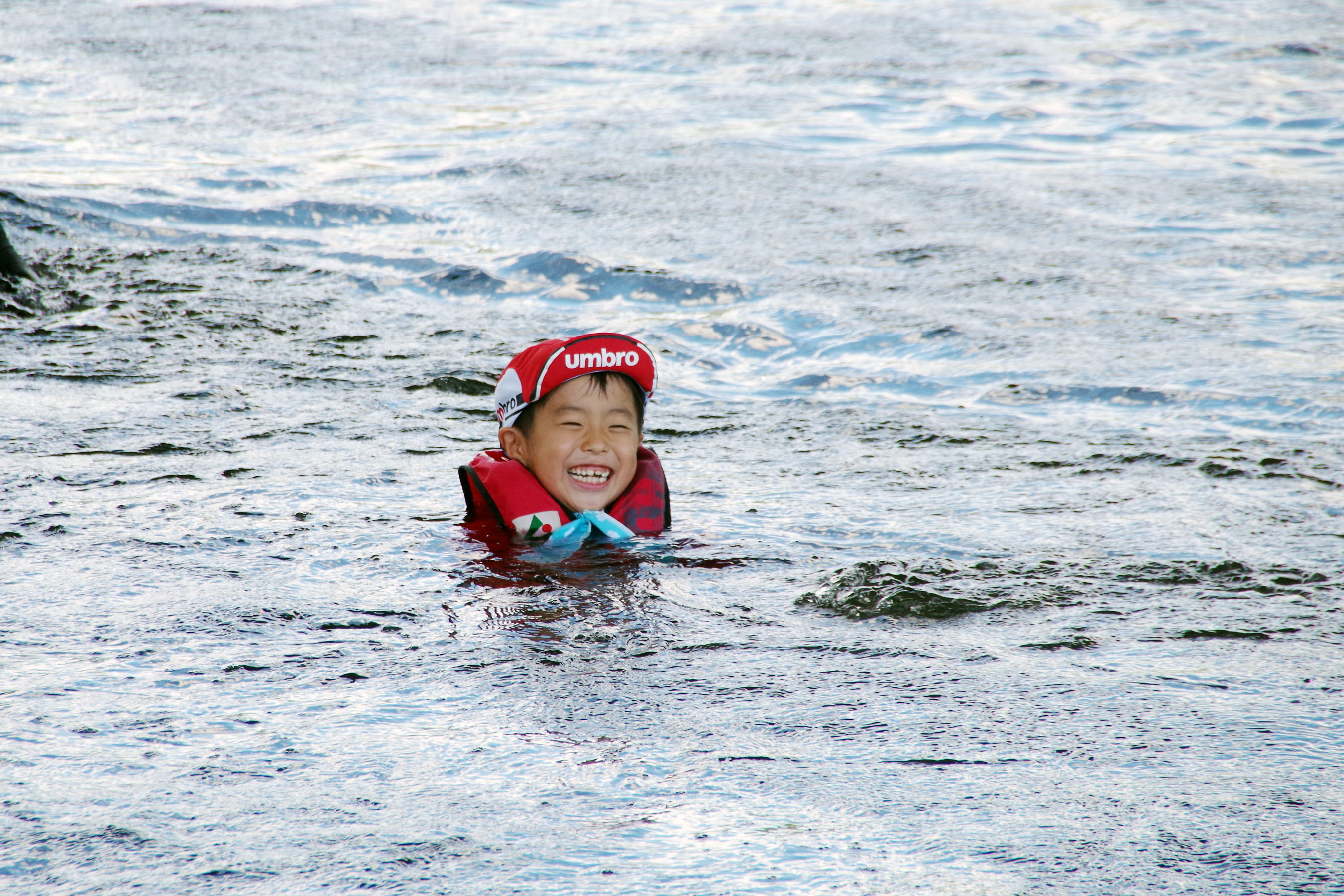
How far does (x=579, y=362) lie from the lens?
16.7 ft

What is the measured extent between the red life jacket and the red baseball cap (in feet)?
0.93

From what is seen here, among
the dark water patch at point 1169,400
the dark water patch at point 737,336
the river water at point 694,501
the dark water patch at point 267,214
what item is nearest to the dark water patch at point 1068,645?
the river water at point 694,501

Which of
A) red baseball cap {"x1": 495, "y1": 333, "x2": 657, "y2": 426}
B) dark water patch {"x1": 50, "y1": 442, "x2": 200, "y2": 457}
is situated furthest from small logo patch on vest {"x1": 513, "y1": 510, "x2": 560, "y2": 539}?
dark water patch {"x1": 50, "y1": 442, "x2": 200, "y2": 457}

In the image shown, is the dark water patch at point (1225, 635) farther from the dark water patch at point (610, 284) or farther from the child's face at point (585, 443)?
the dark water patch at point (610, 284)

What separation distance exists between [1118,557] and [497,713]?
2.54m

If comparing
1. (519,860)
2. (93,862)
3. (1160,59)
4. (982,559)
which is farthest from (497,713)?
(1160,59)

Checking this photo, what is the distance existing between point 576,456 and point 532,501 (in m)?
0.23

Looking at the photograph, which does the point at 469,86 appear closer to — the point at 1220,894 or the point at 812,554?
the point at 812,554

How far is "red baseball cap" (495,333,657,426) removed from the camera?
5.09 metres

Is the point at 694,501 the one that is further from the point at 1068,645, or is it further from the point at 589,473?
the point at 1068,645

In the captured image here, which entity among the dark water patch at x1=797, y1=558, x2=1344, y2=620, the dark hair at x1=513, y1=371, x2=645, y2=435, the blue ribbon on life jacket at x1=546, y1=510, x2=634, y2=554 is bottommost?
the dark water patch at x1=797, y1=558, x2=1344, y2=620

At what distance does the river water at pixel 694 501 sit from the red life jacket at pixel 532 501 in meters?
0.19

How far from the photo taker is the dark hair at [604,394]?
5164 mm

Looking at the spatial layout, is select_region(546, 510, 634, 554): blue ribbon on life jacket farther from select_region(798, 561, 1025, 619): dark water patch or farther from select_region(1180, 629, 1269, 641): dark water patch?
select_region(1180, 629, 1269, 641): dark water patch
